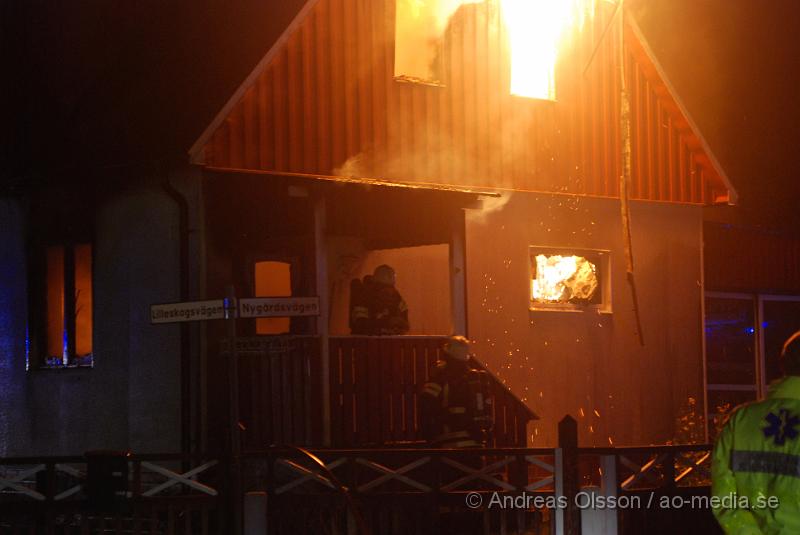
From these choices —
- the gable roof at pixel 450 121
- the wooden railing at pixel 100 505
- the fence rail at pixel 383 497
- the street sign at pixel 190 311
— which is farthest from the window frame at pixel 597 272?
the street sign at pixel 190 311

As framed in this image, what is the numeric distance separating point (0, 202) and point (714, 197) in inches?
368

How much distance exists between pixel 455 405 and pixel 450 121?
13.8ft

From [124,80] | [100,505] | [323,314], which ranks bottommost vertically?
[100,505]

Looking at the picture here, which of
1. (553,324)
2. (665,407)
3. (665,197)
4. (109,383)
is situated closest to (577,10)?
(665,197)

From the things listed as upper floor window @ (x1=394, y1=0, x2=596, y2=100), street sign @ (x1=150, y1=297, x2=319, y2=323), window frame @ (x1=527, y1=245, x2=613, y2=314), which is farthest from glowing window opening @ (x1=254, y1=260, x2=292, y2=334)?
street sign @ (x1=150, y1=297, x2=319, y2=323)

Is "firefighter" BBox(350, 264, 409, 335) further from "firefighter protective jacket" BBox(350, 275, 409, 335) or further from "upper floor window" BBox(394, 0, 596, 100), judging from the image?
"upper floor window" BBox(394, 0, 596, 100)

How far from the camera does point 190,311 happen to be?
374 inches

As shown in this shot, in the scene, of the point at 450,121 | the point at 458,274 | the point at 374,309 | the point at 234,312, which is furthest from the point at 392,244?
the point at 234,312

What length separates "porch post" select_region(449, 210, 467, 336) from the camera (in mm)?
14352

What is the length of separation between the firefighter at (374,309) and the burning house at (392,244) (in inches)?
7.7

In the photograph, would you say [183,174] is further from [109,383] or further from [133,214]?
[109,383]

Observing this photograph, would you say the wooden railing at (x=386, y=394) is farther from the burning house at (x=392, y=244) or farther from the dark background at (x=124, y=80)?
the dark background at (x=124, y=80)

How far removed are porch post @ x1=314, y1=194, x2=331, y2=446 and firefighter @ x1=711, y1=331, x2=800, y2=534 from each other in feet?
24.0

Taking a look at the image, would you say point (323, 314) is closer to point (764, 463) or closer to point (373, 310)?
point (373, 310)
